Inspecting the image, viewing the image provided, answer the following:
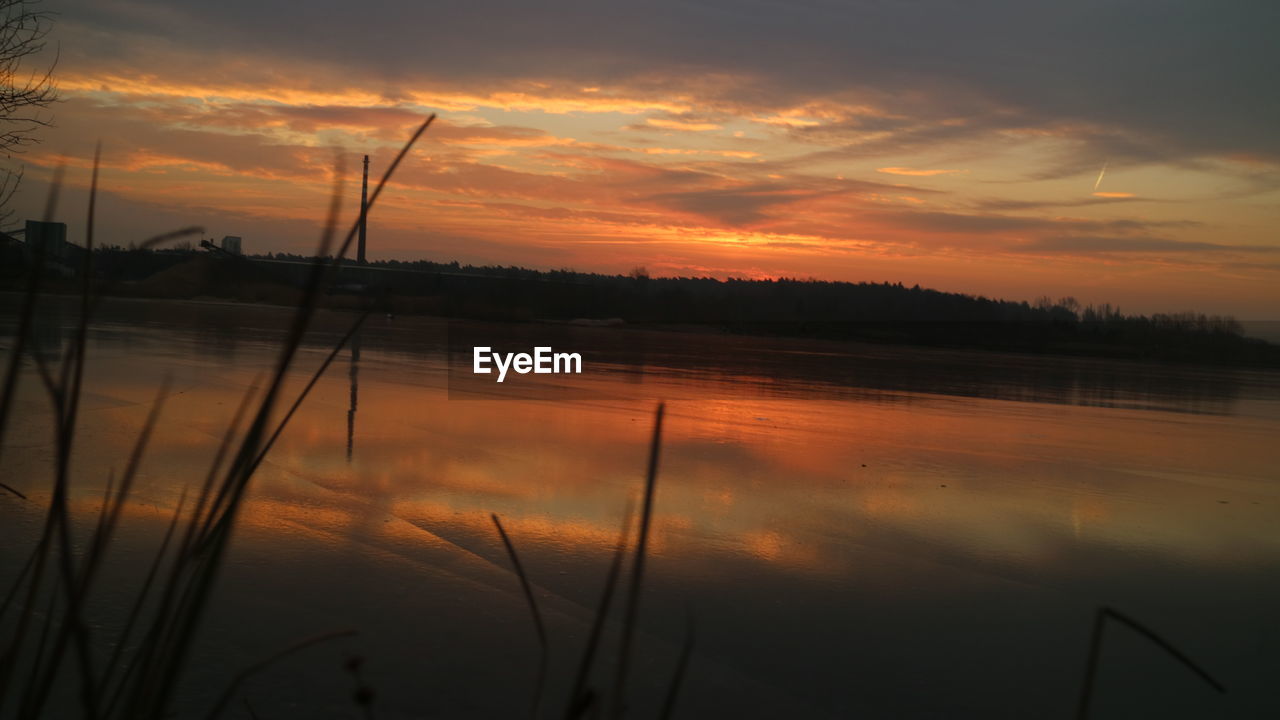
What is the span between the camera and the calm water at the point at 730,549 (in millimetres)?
3107

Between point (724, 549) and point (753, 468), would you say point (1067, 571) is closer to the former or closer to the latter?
point (724, 549)

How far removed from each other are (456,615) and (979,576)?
8.09ft

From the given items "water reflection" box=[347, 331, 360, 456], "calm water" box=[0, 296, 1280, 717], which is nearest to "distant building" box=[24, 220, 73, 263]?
"calm water" box=[0, 296, 1280, 717]

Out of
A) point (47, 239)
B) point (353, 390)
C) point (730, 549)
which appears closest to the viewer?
point (47, 239)

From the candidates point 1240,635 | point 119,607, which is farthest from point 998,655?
point 119,607

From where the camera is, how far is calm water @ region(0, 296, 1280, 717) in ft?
10.2

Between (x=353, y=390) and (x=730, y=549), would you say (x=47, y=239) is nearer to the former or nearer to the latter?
(x=730, y=549)

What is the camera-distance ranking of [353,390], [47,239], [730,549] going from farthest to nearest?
[353,390]
[730,549]
[47,239]

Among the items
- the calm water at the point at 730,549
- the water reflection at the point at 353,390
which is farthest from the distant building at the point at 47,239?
the water reflection at the point at 353,390

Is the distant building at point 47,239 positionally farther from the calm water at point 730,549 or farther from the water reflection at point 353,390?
the water reflection at point 353,390

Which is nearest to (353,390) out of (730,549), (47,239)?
(730,549)

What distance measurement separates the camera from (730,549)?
4.58 meters

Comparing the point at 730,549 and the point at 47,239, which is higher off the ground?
the point at 47,239

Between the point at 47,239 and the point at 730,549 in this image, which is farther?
the point at 730,549
